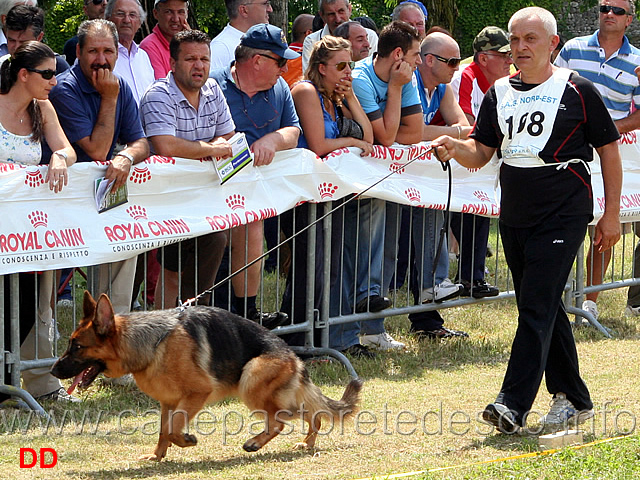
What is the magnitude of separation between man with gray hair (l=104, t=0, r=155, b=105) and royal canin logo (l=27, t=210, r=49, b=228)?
209 cm

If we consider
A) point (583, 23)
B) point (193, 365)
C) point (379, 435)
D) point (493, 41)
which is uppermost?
point (583, 23)

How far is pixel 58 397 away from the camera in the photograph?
247 inches

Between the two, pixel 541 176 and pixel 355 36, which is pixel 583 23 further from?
pixel 541 176

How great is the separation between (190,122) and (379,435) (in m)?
2.60

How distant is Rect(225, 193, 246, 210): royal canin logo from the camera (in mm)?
6805

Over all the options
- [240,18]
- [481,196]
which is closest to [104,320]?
[481,196]

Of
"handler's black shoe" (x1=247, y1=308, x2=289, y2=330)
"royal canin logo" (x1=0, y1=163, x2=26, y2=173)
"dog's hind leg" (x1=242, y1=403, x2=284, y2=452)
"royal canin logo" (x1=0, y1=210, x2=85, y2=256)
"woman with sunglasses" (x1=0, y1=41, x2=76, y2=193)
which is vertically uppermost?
"woman with sunglasses" (x1=0, y1=41, x2=76, y2=193)

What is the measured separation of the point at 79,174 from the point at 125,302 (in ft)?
3.13

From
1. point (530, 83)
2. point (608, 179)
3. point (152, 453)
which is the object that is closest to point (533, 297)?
point (608, 179)

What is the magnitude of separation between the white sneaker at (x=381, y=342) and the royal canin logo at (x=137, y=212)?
234 cm

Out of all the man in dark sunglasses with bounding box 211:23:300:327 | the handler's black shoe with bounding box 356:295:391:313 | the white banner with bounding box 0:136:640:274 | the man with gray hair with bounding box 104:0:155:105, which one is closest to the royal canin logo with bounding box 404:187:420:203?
the white banner with bounding box 0:136:640:274

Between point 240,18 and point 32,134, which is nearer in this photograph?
point 32,134

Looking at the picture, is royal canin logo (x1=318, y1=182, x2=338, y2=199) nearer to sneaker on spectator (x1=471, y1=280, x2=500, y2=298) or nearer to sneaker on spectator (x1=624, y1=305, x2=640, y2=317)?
sneaker on spectator (x1=471, y1=280, x2=500, y2=298)

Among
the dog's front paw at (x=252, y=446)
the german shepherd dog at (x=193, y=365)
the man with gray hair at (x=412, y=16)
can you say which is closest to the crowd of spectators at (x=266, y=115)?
the man with gray hair at (x=412, y=16)
